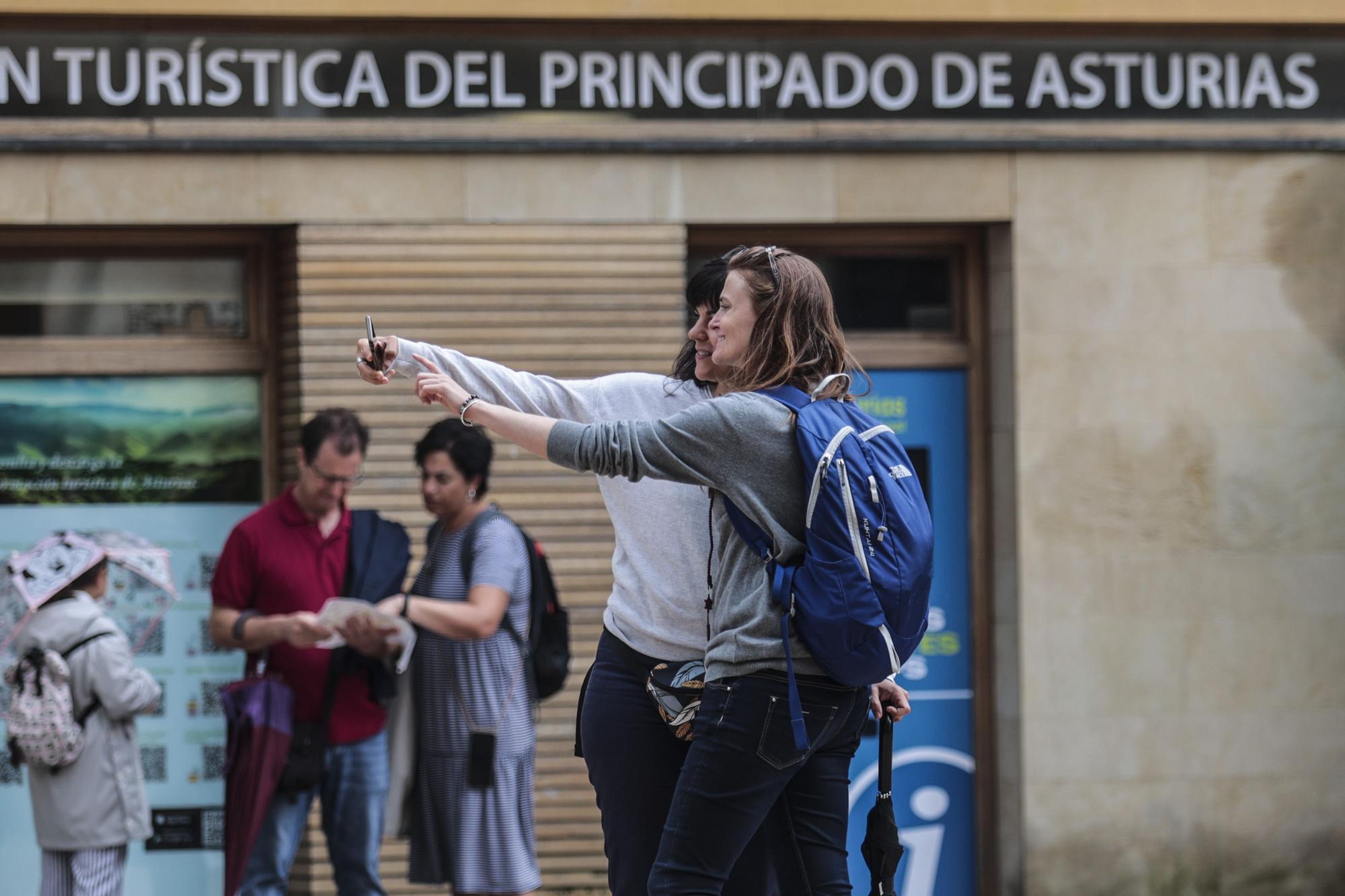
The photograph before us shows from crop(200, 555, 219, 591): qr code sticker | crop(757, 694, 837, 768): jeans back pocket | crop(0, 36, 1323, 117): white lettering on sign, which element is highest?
crop(0, 36, 1323, 117): white lettering on sign

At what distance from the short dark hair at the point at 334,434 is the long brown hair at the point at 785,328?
2.51 metres

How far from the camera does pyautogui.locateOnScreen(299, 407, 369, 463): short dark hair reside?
18.9 feet

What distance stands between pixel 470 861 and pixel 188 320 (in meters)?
2.85

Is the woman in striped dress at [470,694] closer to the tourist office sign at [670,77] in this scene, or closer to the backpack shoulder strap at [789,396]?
the tourist office sign at [670,77]

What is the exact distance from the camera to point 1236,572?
7332 millimetres

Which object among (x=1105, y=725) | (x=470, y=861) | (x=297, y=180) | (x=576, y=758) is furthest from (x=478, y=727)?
(x=1105, y=725)

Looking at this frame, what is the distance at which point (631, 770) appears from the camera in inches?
144

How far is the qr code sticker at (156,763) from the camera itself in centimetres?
716

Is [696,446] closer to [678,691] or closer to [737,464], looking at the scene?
[737,464]

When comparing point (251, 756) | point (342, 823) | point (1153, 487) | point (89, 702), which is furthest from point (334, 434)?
point (1153, 487)

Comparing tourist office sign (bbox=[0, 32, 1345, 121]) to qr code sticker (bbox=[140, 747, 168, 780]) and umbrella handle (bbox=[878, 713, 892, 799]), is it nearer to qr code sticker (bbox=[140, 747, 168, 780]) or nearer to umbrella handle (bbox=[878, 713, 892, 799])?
qr code sticker (bbox=[140, 747, 168, 780])

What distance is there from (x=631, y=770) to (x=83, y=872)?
9.39 ft

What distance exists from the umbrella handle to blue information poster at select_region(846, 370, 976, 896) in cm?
365

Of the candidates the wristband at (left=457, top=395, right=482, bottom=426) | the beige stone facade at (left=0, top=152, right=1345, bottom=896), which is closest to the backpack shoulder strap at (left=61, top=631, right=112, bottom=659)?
the wristband at (left=457, top=395, right=482, bottom=426)
